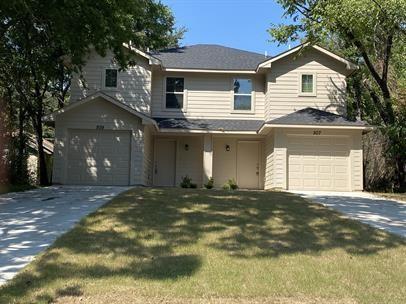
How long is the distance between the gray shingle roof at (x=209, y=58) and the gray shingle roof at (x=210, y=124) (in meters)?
2.39

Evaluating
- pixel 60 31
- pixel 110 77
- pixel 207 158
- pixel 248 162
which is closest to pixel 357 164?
pixel 248 162

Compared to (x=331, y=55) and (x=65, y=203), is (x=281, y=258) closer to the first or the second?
(x=65, y=203)

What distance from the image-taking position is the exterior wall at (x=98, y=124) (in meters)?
20.1

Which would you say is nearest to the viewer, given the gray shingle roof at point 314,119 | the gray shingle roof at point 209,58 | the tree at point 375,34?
the tree at point 375,34

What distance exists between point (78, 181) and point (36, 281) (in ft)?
45.8

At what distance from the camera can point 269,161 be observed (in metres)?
21.5

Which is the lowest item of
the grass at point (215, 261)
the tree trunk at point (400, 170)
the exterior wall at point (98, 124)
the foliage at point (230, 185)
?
the grass at point (215, 261)

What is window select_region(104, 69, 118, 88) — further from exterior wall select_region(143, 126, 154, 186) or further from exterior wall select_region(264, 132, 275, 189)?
exterior wall select_region(264, 132, 275, 189)

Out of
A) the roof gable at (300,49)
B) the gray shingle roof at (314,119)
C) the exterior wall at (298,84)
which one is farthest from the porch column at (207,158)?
the roof gable at (300,49)

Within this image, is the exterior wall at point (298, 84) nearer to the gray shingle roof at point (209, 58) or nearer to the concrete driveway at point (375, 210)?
the gray shingle roof at point (209, 58)

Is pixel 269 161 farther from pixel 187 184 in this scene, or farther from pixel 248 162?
pixel 187 184

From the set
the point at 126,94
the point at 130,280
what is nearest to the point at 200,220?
the point at 130,280

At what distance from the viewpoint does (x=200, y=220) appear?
416 inches

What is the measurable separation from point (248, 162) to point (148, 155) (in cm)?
471
